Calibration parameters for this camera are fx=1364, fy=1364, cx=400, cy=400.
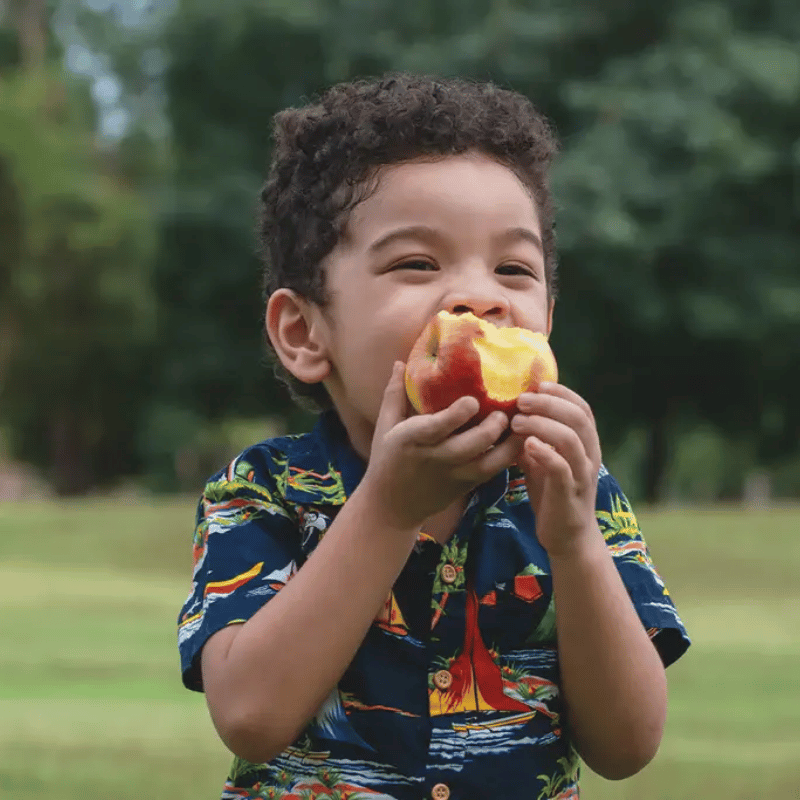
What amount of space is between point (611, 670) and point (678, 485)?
48312mm

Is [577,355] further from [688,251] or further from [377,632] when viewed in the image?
[377,632]

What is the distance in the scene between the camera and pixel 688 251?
762 inches

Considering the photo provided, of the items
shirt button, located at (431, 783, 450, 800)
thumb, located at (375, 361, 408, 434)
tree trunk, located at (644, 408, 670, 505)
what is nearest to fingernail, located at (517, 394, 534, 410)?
thumb, located at (375, 361, 408, 434)

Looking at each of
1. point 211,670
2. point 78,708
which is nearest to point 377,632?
point 211,670

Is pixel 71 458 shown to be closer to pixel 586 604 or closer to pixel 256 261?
pixel 256 261

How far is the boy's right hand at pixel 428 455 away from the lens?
1.96 metres

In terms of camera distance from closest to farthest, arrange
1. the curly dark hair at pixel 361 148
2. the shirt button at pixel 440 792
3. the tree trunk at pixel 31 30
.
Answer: the shirt button at pixel 440 792 → the curly dark hair at pixel 361 148 → the tree trunk at pixel 31 30

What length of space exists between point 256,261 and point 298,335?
18.2 m

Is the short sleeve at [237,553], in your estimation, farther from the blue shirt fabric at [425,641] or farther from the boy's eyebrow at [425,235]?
the boy's eyebrow at [425,235]

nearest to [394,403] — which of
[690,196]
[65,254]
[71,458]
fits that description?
[690,196]

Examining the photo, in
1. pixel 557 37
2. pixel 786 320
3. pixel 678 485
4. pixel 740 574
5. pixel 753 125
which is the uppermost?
pixel 678 485

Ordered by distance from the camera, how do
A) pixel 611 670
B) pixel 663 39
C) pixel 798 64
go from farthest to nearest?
pixel 663 39 < pixel 798 64 < pixel 611 670

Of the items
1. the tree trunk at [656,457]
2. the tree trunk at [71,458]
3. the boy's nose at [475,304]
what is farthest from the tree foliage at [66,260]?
the boy's nose at [475,304]

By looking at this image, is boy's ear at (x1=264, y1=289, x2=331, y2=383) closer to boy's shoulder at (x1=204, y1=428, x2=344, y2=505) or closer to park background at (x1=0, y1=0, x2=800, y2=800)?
boy's shoulder at (x1=204, y1=428, x2=344, y2=505)
